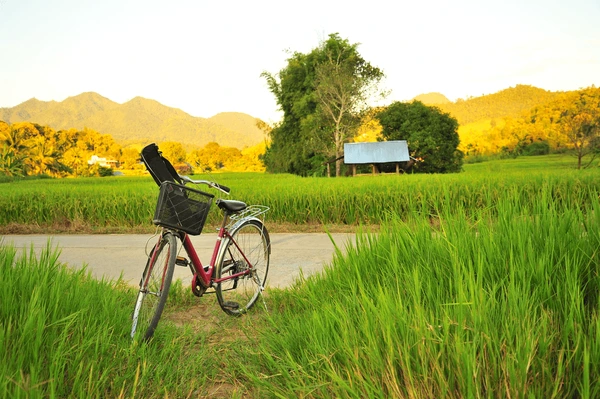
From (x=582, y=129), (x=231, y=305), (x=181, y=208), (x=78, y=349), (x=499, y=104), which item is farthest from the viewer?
(x=499, y=104)

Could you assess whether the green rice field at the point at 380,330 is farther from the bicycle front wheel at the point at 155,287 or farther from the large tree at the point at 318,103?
the large tree at the point at 318,103

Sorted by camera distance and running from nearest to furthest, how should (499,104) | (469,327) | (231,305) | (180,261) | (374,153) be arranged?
(469,327)
(180,261)
(231,305)
(374,153)
(499,104)

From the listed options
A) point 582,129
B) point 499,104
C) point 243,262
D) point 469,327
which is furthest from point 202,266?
point 499,104

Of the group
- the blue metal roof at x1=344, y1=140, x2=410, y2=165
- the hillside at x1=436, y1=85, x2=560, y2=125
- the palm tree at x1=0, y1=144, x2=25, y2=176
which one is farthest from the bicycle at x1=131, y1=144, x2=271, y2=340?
the hillside at x1=436, y1=85, x2=560, y2=125

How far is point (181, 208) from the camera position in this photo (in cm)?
334

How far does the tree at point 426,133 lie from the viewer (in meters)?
47.6

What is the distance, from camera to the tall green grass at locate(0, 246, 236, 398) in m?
2.26

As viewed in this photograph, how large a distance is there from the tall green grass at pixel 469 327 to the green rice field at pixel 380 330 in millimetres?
10

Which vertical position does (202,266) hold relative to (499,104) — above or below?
below

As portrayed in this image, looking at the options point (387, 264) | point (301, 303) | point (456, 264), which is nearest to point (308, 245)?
point (301, 303)

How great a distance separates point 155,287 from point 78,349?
1219 mm

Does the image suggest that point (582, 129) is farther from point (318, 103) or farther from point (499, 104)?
point (499, 104)

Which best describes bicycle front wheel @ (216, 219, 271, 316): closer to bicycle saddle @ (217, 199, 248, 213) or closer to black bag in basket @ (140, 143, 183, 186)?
bicycle saddle @ (217, 199, 248, 213)

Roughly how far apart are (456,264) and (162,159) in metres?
2.04
